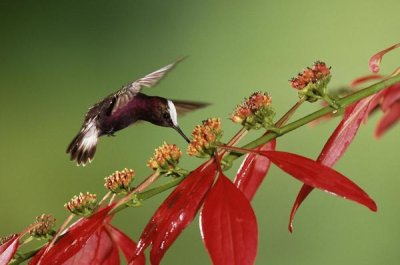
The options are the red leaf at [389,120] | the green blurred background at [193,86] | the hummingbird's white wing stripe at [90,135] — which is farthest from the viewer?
the green blurred background at [193,86]

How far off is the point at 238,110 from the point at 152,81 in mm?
103

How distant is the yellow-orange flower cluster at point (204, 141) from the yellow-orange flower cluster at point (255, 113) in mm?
11

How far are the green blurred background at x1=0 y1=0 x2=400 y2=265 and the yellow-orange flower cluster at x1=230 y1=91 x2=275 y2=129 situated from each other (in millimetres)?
403

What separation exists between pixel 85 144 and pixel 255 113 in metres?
0.19

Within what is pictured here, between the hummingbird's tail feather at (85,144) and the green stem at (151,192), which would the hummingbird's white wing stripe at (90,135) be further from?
the green stem at (151,192)

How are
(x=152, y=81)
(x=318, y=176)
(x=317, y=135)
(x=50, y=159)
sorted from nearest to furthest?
1. (x=318, y=176)
2. (x=152, y=81)
3. (x=317, y=135)
4. (x=50, y=159)

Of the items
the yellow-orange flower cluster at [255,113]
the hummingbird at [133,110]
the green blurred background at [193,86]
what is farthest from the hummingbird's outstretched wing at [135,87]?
the green blurred background at [193,86]

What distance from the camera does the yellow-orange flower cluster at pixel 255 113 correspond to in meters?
0.27

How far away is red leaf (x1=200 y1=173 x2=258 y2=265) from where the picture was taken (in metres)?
0.21

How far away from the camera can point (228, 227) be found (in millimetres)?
217

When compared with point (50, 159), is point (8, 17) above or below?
above

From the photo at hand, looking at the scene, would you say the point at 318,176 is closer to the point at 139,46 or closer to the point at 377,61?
the point at 377,61

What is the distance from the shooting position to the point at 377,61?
0.95ft

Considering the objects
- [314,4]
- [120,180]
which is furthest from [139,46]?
[120,180]
